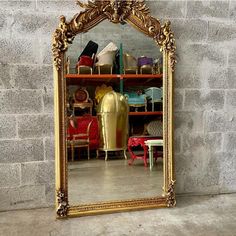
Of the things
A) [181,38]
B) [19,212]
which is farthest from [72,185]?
[181,38]

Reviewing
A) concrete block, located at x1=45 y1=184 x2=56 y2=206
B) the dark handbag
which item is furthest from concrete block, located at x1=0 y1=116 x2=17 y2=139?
the dark handbag

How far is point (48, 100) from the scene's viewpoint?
2182 mm

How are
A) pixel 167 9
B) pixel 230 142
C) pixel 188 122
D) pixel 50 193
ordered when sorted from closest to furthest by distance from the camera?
1. pixel 50 193
2. pixel 167 9
3. pixel 188 122
4. pixel 230 142

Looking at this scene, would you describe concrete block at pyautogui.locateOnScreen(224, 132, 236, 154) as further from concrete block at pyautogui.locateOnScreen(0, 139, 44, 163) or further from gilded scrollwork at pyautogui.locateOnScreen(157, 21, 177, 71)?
concrete block at pyautogui.locateOnScreen(0, 139, 44, 163)

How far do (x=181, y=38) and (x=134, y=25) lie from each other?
0.44 metres

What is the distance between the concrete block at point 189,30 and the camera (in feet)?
7.88

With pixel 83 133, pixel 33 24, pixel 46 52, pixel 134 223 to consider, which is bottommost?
pixel 134 223

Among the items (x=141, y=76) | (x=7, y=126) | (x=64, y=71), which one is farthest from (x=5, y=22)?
(x=141, y=76)

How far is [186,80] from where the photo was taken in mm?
2436

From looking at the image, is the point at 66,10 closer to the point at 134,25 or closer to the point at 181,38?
the point at 134,25

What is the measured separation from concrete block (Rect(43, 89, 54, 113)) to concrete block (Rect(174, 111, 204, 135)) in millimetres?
947

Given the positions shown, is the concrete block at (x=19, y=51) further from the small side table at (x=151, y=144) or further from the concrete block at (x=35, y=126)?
the small side table at (x=151, y=144)

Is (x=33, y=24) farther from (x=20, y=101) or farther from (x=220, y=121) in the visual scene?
(x=220, y=121)

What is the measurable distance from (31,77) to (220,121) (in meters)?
1.51
